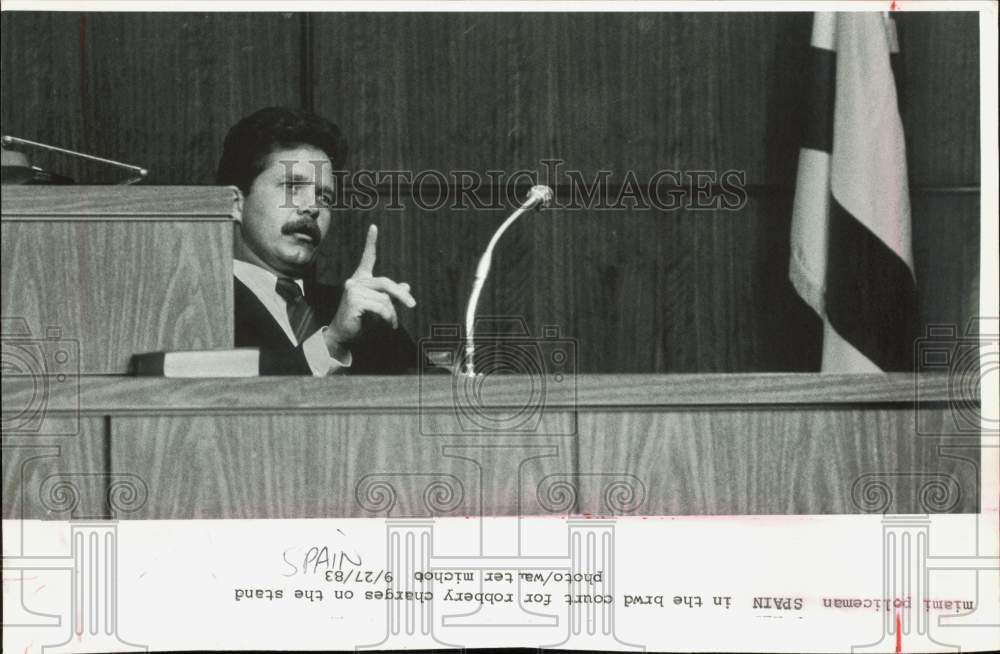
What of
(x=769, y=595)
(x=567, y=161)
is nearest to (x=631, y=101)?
(x=567, y=161)

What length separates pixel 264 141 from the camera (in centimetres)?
121

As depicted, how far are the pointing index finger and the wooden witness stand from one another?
0.19 metres

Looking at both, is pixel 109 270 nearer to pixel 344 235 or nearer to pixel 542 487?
pixel 344 235

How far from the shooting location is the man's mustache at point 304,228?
1197 millimetres

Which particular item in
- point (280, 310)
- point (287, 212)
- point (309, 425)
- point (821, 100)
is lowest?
point (309, 425)

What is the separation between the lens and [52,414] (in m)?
1.08

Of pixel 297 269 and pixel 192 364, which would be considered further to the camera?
pixel 297 269

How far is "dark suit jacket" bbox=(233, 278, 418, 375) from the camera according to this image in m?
1.15

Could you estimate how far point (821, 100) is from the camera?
4.03ft

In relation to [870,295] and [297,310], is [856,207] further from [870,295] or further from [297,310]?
[297,310]

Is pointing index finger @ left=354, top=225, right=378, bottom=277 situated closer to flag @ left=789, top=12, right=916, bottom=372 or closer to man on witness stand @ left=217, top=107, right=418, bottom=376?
man on witness stand @ left=217, top=107, right=418, bottom=376

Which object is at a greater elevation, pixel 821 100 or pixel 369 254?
pixel 821 100

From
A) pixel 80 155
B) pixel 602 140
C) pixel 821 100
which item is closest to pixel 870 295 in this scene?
pixel 821 100

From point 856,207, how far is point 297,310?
2.19 feet
